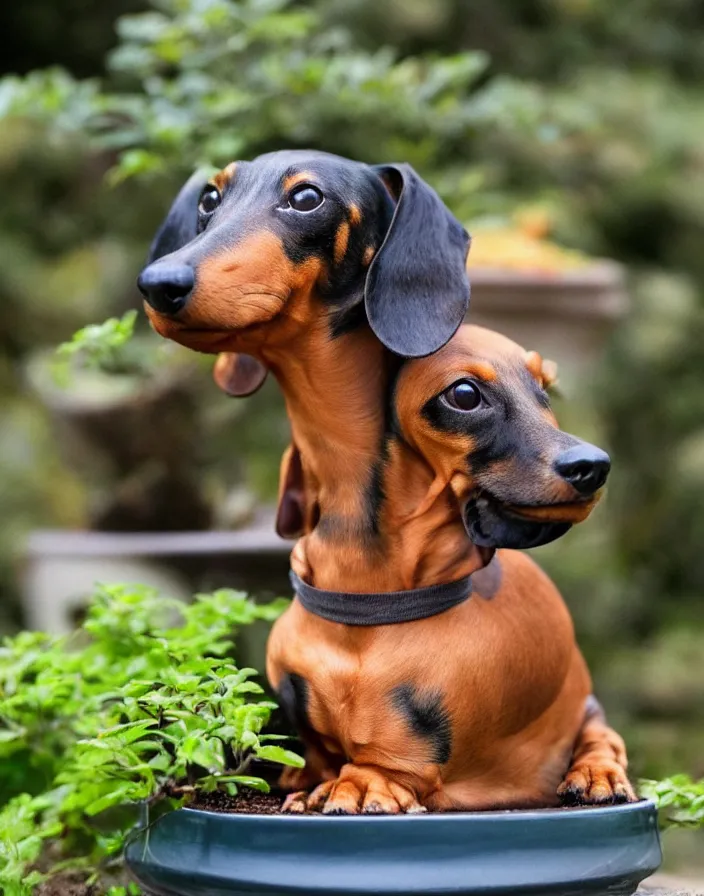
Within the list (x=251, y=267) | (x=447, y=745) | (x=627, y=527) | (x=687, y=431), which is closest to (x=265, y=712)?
(x=447, y=745)

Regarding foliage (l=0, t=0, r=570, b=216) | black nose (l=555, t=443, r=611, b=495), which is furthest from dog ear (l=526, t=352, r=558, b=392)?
foliage (l=0, t=0, r=570, b=216)

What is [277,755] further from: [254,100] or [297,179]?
[254,100]

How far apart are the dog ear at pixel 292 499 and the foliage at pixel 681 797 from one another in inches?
14.0

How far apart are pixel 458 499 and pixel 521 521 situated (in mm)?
54

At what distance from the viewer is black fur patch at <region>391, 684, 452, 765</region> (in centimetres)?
93

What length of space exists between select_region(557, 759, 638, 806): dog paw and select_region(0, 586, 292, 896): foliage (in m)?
0.23

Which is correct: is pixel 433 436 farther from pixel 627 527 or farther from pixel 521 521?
pixel 627 527

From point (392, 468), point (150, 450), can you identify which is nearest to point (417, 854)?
point (392, 468)

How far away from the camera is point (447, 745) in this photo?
941 mm

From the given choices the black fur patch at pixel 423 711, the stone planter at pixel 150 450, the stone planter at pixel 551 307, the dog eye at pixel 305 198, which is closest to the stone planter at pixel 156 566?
the stone planter at pixel 150 450

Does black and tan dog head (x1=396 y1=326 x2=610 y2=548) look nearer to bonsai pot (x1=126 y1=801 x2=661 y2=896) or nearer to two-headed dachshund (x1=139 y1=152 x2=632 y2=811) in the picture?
two-headed dachshund (x1=139 y1=152 x2=632 y2=811)

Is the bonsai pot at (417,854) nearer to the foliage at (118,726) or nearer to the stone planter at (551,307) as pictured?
the foliage at (118,726)

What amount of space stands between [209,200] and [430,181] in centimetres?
100

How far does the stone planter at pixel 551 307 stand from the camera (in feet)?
8.10
